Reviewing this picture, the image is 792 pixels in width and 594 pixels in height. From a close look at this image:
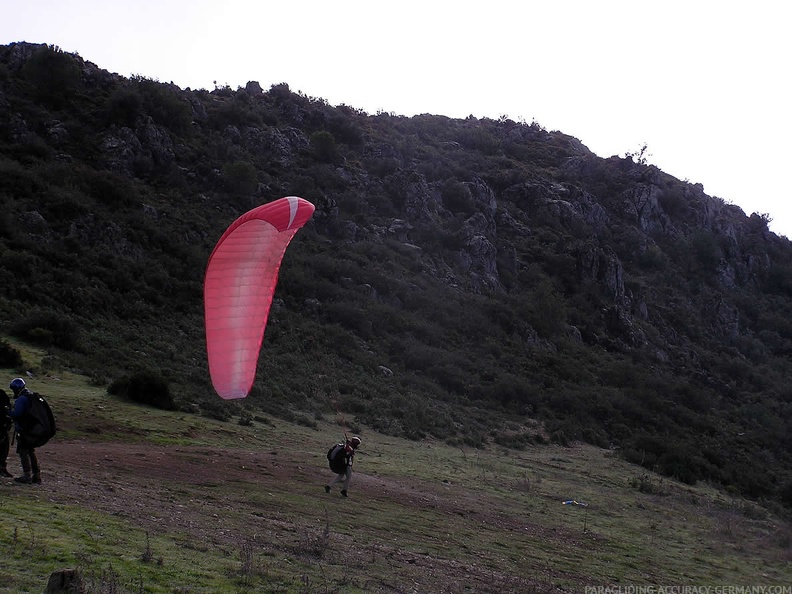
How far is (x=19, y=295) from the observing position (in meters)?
29.1

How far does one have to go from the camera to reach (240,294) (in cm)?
1219

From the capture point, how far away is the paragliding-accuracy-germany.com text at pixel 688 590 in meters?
10.4

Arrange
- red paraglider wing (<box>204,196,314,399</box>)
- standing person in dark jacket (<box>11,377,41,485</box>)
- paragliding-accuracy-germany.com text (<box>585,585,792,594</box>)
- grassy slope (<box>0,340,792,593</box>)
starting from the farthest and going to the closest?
red paraglider wing (<box>204,196,314,399</box>) → paragliding-accuracy-germany.com text (<box>585,585,792,594</box>) → standing person in dark jacket (<box>11,377,41,485</box>) → grassy slope (<box>0,340,792,593</box>)

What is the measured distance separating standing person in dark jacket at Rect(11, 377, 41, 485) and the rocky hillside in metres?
10.6

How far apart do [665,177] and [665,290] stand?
78.6ft

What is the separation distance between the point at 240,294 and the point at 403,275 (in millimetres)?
34931

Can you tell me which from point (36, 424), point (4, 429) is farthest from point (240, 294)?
point (4, 429)

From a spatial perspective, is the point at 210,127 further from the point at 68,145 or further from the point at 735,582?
the point at 735,582

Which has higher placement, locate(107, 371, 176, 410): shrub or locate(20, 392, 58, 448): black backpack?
locate(20, 392, 58, 448): black backpack

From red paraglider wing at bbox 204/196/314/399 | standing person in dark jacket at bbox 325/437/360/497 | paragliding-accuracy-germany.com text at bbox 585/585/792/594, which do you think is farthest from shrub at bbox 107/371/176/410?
paragliding-accuracy-germany.com text at bbox 585/585/792/594

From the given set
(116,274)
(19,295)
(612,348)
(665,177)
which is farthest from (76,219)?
(665,177)

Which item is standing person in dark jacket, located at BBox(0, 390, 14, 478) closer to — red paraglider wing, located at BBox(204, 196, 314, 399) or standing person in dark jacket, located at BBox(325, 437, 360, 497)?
red paraglider wing, located at BBox(204, 196, 314, 399)

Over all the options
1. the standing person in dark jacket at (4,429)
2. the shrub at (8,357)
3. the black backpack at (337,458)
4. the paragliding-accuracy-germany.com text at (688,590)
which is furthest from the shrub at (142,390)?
the paragliding-accuracy-germany.com text at (688,590)

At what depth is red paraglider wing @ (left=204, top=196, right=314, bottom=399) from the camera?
1181 centimetres
